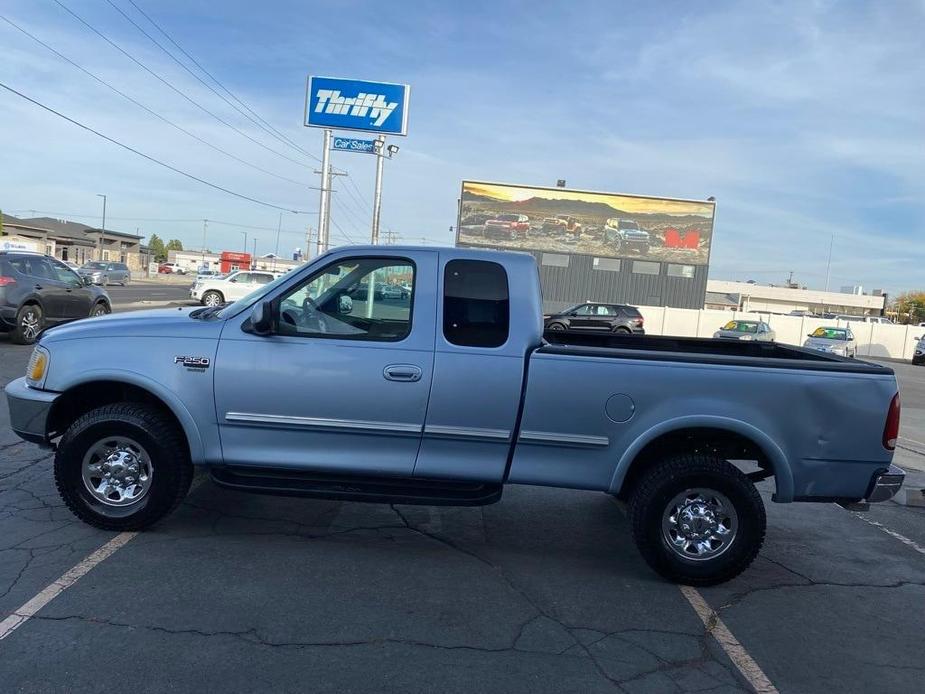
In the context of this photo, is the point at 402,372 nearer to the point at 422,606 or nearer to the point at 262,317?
the point at 262,317

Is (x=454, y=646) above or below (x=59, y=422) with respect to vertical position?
below

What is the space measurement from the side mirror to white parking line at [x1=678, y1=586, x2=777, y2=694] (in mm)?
3118

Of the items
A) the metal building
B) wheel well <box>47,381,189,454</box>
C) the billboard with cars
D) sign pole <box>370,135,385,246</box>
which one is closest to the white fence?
the metal building

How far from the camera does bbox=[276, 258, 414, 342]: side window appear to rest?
4.89m

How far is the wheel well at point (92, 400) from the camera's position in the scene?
5.00 m

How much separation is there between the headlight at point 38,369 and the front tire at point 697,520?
396 cm

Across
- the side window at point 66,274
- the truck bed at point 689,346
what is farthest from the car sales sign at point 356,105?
the truck bed at point 689,346

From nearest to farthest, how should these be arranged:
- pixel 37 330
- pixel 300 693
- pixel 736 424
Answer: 1. pixel 300 693
2. pixel 736 424
3. pixel 37 330

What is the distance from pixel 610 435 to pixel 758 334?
98.5 ft

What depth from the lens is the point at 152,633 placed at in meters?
3.75

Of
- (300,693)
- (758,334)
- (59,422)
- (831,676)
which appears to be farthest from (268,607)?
(758,334)

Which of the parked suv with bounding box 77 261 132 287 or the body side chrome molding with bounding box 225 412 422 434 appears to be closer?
the body side chrome molding with bounding box 225 412 422 434

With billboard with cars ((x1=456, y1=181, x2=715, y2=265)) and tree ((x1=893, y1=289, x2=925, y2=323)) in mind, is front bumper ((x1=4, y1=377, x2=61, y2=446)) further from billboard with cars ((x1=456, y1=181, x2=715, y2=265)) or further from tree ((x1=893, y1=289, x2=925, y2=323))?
tree ((x1=893, y1=289, x2=925, y2=323))

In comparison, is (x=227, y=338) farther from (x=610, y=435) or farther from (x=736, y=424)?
(x=736, y=424)
